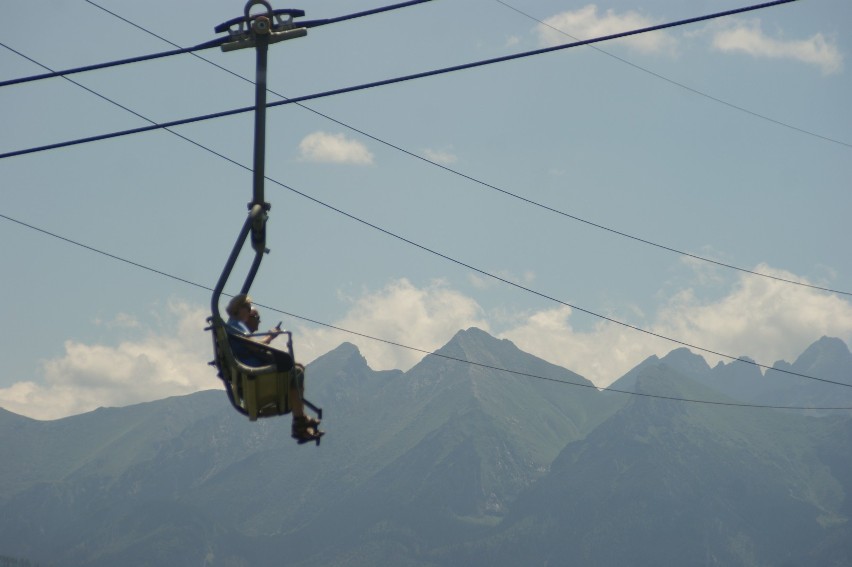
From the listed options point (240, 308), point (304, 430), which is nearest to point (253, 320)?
point (240, 308)

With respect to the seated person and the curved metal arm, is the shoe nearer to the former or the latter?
the seated person

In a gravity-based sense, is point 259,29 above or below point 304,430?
above

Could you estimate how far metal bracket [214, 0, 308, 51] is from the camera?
15.6 m

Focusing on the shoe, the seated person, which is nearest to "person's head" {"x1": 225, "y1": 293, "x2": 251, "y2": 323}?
the seated person

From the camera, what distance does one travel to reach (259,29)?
15539 millimetres

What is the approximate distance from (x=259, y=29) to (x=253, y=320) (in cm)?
355

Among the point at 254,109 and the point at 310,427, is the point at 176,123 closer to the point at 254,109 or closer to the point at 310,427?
the point at 254,109

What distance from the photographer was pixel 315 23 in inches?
628

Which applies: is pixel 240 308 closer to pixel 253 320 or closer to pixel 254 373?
pixel 253 320

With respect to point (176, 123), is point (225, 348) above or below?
below

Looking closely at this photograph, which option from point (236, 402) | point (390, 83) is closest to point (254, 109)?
point (390, 83)

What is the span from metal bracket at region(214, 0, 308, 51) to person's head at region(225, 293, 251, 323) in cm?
307

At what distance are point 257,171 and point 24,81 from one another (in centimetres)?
380

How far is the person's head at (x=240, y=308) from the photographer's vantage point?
15.6 metres
